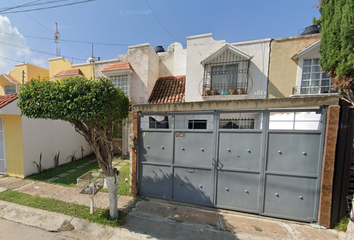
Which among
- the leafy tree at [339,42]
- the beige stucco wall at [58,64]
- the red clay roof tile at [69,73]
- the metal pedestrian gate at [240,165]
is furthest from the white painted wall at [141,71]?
the leafy tree at [339,42]

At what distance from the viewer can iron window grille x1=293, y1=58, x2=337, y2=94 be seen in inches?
251

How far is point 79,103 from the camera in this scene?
2.81 meters

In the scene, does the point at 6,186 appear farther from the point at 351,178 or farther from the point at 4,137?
the point at 351,178

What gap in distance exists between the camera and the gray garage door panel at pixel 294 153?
337 centimetres

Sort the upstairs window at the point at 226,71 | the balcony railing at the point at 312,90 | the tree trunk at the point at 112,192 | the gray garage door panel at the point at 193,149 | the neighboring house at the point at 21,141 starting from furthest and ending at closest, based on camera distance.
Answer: the upstairs window at the point at 226,71, the balcony railing at the point at 312,90, the neighboring house at the point at 21,141, the gray garage door panel at the point at 193,149, the tree trunk at the point at 112,192

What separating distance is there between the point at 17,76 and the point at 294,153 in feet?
69.1

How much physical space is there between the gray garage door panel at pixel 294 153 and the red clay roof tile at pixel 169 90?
18.3ft

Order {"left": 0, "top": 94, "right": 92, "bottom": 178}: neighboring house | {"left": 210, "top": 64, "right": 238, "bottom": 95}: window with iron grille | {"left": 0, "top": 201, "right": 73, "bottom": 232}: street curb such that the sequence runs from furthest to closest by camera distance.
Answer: {"left": 210, "top": 64, "right": 238, "bottom": 95}: window with iron grille < {"left": 0, "top": 94, "right": 92, "bottom": 178}: neighboring house < {"left": 0, "top": 201, "right": 73, "bottom": 232}: street curb

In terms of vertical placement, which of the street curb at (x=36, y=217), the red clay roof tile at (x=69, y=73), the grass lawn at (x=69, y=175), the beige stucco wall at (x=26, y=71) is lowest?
the grass lawn at (x=69, y=175)

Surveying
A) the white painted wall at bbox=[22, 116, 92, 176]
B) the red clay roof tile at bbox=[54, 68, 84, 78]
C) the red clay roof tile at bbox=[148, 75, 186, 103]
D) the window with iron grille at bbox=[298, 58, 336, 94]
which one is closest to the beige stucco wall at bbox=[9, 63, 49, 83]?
the red clay roof tile at bbox=[54, 68, 84, 78]

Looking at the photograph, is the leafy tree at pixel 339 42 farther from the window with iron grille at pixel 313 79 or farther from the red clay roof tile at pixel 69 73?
the red clay roof tile at pixel 69 73

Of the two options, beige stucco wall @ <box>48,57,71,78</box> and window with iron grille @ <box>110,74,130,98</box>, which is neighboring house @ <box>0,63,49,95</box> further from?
window with iron grille @ <box>110,74,130,98</box>

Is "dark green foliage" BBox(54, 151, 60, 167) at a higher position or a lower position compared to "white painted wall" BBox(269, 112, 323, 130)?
lower

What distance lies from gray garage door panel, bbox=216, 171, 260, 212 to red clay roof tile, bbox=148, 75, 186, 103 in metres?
5.38
